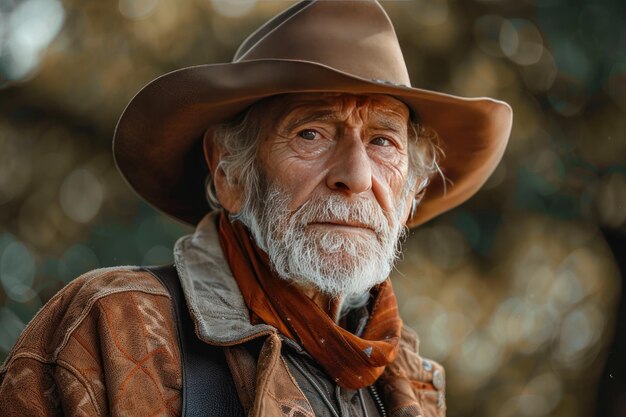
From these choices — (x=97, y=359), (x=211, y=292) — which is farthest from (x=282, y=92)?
(x=97, y=359)

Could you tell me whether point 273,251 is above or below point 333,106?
below

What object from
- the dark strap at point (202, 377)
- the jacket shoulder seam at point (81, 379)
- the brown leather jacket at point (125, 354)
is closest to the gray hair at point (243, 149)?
the brown leather jacket at point (125, 354)

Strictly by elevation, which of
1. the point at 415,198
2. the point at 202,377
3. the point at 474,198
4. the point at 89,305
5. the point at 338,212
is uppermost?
the point at 89,305

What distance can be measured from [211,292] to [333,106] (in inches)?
27.8

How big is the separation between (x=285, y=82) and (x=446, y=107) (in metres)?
0.64

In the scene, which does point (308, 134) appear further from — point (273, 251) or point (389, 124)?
point (273, 251)

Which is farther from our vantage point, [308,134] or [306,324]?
[308,134]

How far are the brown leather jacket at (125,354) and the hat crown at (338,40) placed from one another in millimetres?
809

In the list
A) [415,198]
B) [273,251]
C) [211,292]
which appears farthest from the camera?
[415,198]

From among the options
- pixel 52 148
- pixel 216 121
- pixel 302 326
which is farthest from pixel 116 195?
pixel 302 326

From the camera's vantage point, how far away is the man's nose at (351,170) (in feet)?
8.64

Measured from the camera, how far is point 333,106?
8.95 ft

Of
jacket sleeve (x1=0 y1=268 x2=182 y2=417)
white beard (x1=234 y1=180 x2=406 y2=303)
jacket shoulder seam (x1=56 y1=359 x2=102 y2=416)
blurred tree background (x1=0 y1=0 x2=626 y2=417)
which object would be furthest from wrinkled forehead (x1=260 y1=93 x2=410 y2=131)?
blurred tree background (x1=0 y1=0 x2=626 y2=417)

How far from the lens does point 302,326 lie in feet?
8.55
